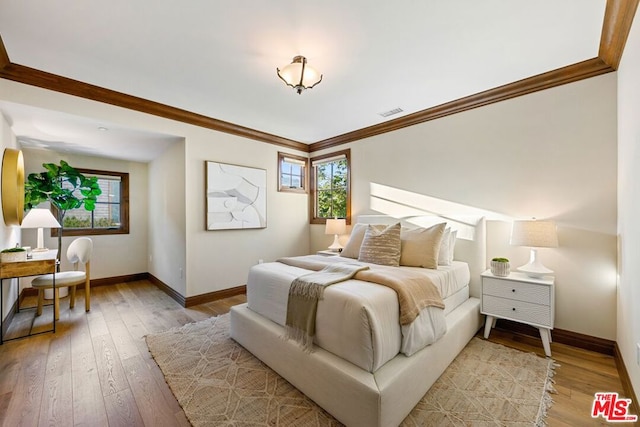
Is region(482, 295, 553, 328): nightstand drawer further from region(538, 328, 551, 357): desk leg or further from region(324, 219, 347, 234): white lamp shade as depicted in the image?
region(324, 219, 347, 234): white lamp shade

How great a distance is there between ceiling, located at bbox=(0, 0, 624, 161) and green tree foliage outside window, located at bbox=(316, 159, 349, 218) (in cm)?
158

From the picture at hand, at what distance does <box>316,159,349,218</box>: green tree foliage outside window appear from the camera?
4.80m

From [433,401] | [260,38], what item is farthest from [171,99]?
[433,401]

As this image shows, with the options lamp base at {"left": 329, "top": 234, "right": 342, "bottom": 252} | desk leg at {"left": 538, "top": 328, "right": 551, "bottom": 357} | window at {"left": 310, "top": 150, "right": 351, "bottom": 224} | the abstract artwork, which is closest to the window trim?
window at {"left": 310, "top": 150, "right": 351, "bottom": 224}

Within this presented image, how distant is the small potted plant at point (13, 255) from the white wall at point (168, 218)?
1.51 metres

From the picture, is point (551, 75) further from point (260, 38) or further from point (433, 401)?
point (433, 401)

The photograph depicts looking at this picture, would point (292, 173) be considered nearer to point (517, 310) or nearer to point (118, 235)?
point (118, 235)

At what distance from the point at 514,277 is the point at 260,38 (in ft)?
10.3

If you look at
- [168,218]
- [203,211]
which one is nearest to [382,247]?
[203,211]

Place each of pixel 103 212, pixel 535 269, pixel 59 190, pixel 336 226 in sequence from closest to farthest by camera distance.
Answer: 1. pixel 535 269
2. pixel 59 190
3. pixel 336 226
4. pixel 103 212

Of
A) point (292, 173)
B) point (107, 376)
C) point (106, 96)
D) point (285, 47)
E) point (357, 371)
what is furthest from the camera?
point (292, 173)

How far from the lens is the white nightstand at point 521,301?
2361 mm

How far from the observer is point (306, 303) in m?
1.92

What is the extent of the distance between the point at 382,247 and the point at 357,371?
4.90 ft
